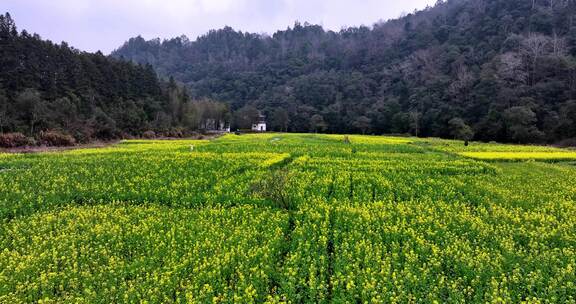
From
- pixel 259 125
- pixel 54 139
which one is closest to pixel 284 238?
pixel 54 139

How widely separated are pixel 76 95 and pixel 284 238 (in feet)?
199

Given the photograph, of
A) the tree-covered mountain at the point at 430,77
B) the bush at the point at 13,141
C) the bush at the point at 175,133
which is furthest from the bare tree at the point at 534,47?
the bush at the point at 13,141

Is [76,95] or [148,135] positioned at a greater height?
[76,95]

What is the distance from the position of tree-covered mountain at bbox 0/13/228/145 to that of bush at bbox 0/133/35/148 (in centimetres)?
616

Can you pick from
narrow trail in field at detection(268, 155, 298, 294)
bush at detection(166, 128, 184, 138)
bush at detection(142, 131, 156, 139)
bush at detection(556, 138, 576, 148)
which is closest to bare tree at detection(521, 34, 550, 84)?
bush at detection(556, 138, 576, 148)

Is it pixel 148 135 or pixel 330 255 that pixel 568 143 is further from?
pixel 148 135

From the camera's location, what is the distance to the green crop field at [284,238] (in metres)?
6.92

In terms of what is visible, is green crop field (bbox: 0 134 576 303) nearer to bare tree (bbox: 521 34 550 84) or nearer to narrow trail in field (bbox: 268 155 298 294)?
narrow trail in field (bbox: 268 155 298 294)

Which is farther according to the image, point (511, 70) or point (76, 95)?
point (511, 70)

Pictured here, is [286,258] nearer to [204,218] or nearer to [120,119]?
[204,218]

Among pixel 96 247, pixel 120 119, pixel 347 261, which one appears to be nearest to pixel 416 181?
pixel 347 261

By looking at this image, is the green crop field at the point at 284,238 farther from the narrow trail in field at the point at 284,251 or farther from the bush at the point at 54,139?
the bush at the point at 54,139

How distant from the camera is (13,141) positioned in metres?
32.2

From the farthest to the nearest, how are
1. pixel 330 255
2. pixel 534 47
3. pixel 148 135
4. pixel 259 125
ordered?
pixel 259 125 < pixel 534 47 < pixel 148 135 < pixel 330 255
